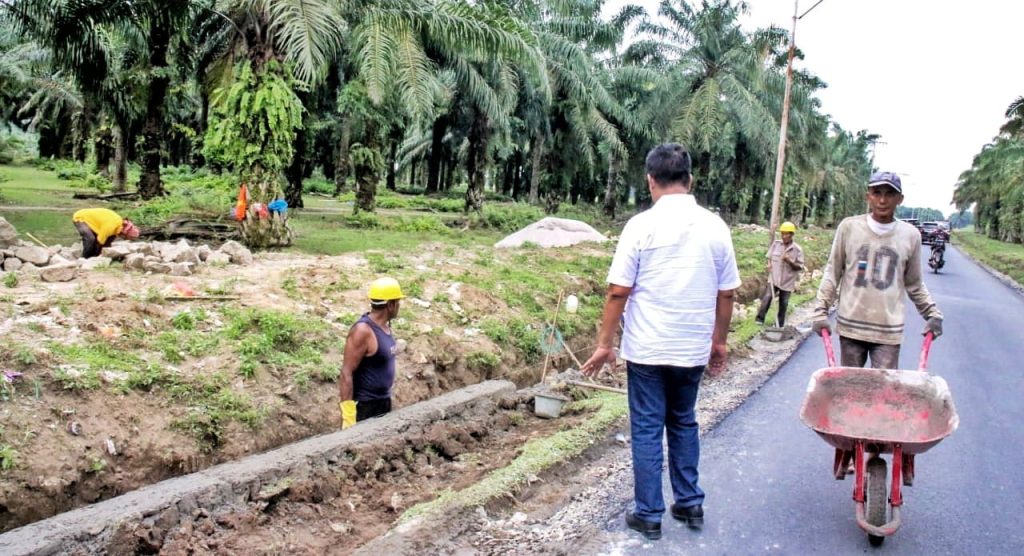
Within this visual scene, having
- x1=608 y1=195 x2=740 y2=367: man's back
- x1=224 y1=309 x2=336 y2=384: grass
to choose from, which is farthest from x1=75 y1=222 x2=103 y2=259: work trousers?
x1=608 y1=195 x2=740 y2=367: man's back

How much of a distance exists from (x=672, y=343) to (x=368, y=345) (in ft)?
7.47

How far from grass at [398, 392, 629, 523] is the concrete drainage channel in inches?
10.3

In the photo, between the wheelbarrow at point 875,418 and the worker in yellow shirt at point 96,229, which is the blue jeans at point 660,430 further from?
the worker in yellow shirt at point 96,229

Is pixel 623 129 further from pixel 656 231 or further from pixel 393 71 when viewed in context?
pixel 656 231

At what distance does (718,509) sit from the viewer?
14.5ft

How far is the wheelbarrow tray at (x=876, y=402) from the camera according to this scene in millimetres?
4250

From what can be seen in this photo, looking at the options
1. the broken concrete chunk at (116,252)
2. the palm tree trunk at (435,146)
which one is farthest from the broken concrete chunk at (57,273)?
the palm tree trunk at (435,146)

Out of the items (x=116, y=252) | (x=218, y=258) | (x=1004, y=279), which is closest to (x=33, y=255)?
(x=116, y=252)

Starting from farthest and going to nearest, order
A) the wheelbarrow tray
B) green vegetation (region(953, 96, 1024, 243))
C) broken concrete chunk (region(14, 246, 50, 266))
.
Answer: green vegetation (region(953, 96, 1024, 243)) → broken concrete chunk (region(14, 246, 50, 266)) → the wheelbarrow tray

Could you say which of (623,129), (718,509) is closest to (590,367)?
(718,509)

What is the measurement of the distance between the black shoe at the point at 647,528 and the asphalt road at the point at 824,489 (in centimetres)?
5

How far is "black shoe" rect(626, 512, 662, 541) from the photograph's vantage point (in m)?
3.96

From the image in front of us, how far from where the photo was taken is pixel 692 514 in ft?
13.4

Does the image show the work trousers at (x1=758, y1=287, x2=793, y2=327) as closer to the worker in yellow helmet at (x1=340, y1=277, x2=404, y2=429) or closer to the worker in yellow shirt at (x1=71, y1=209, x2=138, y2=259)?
the worker in yellow helmet at (x1=340, y1=277, x2=404, y2=429)
